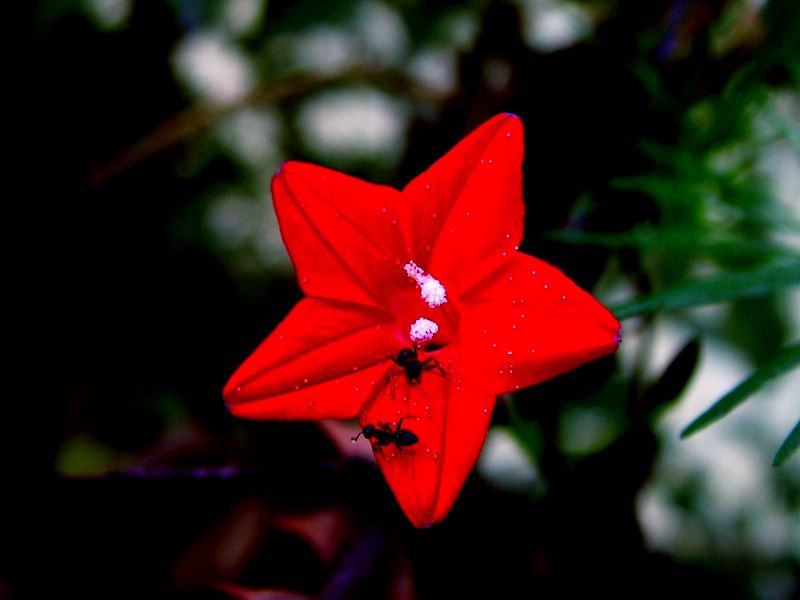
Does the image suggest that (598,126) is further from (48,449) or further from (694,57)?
(48,449)

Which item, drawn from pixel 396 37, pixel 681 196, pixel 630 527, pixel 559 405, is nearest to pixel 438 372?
pixel 559 405

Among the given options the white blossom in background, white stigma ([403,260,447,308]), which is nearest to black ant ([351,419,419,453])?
white stigma ([403,260,447,308])

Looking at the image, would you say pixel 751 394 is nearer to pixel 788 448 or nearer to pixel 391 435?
pixel 788 448

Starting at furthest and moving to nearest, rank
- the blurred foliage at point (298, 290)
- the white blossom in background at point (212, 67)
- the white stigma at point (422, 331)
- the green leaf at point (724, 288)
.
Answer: the white blossom in background at point (212, 67) → the blurred foliage at point (298, 290) → the green leaf at point (724, 288) → the white stigma at point (422, 331)

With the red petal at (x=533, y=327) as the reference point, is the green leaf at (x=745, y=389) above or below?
below

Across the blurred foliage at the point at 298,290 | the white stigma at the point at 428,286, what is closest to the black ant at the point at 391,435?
the white stigma at the point at 428,286

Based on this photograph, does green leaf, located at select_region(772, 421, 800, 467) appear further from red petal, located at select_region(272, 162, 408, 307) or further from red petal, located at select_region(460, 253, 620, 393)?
red petal, located at select_region(272, 162, 408, 307)

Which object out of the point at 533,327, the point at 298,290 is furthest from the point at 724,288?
the point at 298,290

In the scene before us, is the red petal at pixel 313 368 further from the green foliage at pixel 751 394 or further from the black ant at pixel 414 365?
the green foliage at pixel 751 394
